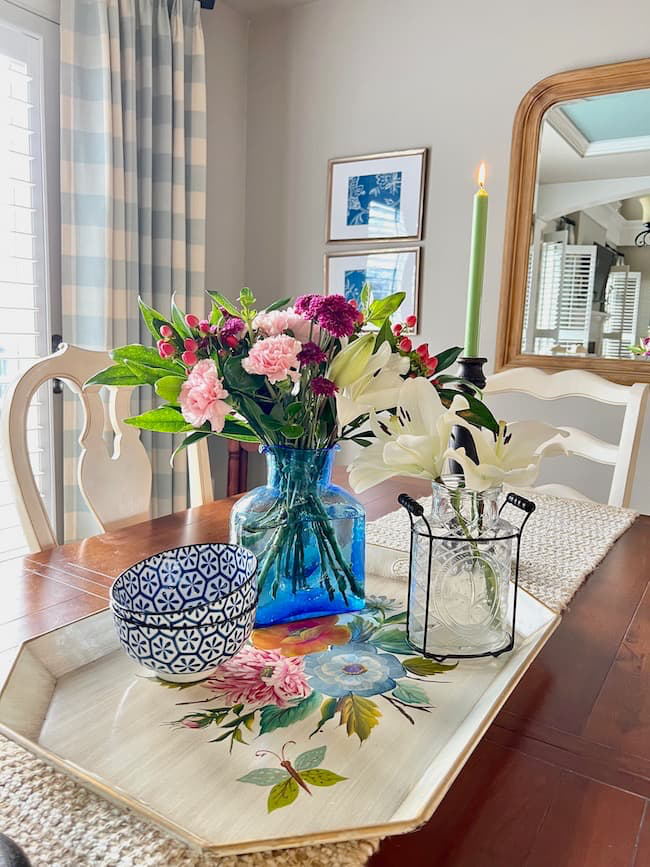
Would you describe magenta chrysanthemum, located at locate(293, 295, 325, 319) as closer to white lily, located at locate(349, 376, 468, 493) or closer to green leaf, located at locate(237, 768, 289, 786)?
white lily, located at locate(349, 376, 468, 493)

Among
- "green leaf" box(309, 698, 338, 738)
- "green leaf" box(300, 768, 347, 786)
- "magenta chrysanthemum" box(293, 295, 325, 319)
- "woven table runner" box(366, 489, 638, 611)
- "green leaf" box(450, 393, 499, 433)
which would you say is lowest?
"woven table runner" box(366, 489, 638, 611)

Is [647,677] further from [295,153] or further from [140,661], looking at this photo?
[295,153]

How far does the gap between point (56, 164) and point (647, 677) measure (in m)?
2.36

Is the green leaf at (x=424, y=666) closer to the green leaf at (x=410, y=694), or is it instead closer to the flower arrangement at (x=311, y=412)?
the green leaf at (x=410, y=694)

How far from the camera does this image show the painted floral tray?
1.46ft

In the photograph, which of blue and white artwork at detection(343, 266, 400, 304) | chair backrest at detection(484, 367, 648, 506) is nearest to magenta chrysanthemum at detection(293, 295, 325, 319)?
chair backrest at detection(484, 367, 648, 506)

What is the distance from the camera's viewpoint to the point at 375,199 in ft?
8.87

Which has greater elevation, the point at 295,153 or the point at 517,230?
the point at 295,153

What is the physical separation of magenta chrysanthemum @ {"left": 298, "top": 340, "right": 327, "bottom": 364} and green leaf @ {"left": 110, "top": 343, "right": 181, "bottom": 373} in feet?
0.46

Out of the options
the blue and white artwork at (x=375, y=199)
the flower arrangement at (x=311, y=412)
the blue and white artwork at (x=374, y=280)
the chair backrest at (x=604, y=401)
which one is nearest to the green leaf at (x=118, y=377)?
the flower arrangement at (x=311, y=412)

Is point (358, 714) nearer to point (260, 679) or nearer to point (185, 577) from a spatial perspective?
point (260, 679)

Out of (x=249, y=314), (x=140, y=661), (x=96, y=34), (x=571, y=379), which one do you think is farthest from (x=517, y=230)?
(x=140, y=661)

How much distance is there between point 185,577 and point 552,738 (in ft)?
1.24

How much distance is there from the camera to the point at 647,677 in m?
0.70
